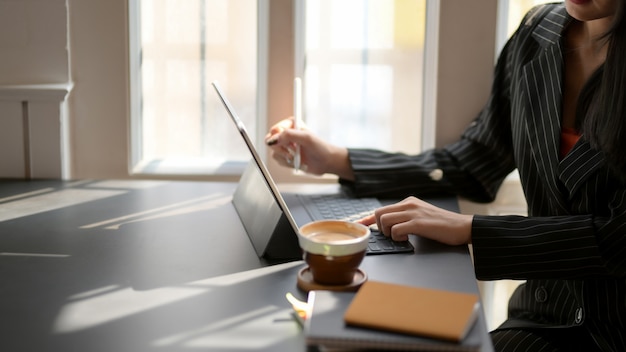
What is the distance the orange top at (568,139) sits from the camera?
5.08ft

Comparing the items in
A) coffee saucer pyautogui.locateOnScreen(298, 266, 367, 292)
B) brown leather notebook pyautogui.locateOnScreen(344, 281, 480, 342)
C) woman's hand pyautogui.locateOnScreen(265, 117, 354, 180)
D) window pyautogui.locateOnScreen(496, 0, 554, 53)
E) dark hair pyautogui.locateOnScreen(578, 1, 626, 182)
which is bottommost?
coffee saucer pyautogui.locateOnScreen(298, 266, 367, 292)

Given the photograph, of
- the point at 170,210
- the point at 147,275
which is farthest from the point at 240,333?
the point at 170,210

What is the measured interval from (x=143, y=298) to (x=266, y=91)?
1092mm

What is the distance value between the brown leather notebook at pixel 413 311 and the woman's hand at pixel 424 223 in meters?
0.34

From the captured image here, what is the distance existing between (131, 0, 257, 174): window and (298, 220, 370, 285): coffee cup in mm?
1095

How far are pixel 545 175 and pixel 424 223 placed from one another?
0.33 metres

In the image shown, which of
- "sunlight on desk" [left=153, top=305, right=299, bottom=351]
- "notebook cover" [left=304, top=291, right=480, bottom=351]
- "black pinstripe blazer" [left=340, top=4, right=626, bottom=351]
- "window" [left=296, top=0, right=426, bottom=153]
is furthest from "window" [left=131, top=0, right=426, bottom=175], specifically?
"notebook cover" [left=304, top=291, right=480, bottom=351]

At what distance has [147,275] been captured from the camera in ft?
4.08

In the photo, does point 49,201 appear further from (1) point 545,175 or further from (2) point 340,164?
(1) point 545,175

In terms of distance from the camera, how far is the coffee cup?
1.10 metres

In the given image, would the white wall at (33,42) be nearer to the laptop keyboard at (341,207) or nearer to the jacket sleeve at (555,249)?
the laptop keyboard at (341,207)

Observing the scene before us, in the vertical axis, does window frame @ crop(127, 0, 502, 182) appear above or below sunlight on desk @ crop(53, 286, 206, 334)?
above

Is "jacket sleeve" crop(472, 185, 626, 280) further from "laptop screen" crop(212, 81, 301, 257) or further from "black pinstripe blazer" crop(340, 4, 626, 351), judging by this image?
"laptop screen" crop(212, 81, 301, 257)

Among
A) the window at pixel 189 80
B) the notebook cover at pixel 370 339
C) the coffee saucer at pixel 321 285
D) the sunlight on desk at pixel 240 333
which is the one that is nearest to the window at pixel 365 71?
the window at pixel 189 80
